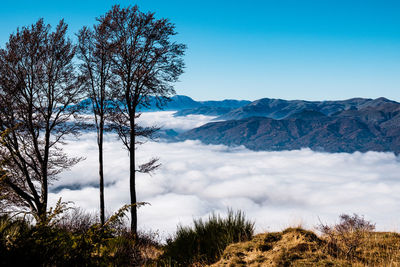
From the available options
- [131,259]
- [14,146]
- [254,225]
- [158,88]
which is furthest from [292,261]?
[14,146]

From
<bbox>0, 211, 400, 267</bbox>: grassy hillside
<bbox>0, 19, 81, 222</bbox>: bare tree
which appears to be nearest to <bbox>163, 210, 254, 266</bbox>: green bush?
<bbox>0, 211, 400, 267</bbox>: grassy hillside

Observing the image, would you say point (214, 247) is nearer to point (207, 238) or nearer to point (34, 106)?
point (207, 238)

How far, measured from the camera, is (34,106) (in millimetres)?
13070

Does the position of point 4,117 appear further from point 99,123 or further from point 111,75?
point 111,75

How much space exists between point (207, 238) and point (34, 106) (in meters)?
11.3

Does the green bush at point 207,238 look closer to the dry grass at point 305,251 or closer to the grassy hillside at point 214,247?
the grassy hillside at point 214,247

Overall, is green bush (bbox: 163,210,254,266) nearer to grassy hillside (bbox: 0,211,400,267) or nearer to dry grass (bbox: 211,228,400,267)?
grassy hillside (bbox: 0,211,400,267)

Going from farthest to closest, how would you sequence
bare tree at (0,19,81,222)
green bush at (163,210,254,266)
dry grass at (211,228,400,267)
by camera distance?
bare tree at (0,19,81,222), green bush at (163,210,254,266), dry grass at (211,228,400,267)

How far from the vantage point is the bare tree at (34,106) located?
40.0ft

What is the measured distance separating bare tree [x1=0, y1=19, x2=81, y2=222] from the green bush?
8.55 m

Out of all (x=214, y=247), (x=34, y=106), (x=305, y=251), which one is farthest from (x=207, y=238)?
(x=34, y=106)

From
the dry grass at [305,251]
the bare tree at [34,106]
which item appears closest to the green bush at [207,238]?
the dry grass at [305,251]

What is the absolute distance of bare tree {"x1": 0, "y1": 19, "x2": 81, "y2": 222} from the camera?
12.2m

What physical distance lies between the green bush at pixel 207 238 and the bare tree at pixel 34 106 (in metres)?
8.55
